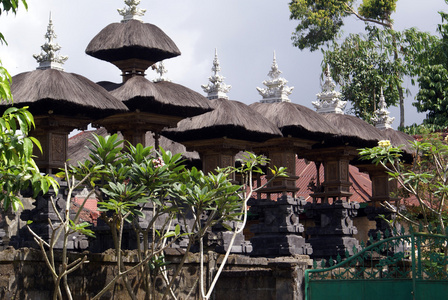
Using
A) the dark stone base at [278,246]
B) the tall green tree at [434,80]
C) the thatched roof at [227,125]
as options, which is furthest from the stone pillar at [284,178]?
the tall green tree at [434,80]

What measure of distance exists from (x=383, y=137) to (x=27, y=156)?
1308 centimetres

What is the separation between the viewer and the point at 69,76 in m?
12.7

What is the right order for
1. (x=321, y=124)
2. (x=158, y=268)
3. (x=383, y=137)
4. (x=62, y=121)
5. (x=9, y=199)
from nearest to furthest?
1. (x=9, y=199)
2. (x=158, y=268)
3. (x=62, y=121)
4. (x=321, y=124)
5. (x=383, y=137)

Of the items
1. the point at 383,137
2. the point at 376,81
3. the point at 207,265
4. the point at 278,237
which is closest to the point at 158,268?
Answer: the point at 207,265

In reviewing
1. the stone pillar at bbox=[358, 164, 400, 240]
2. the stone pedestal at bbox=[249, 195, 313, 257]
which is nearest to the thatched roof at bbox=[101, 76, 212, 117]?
the stone pedestal at bbox=[249, 195, 313, 257]

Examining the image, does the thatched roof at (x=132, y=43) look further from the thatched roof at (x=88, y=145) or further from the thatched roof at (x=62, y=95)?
the thatched roof at (x=88, y=145)

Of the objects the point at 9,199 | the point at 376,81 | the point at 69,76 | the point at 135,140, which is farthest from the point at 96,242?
the point at 376,81

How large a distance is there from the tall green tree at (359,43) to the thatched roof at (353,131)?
11955 millimetres

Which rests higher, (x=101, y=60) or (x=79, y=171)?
(x=101, y=60)

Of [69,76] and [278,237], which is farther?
[278,237]

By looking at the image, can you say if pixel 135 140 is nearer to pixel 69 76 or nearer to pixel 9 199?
pixel 69 76

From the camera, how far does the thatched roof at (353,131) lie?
1712 cm

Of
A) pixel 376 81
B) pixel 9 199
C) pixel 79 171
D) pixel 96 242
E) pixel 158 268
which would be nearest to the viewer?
pixel 9 199

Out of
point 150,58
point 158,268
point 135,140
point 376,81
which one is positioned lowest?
point 158,268
